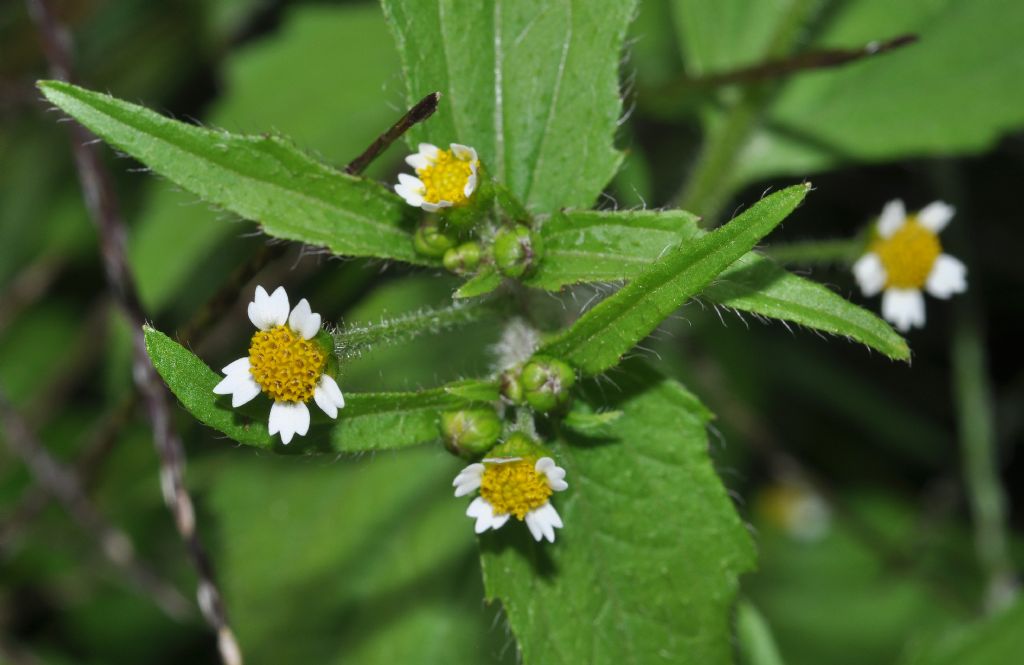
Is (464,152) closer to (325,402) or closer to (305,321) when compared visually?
(305,321)

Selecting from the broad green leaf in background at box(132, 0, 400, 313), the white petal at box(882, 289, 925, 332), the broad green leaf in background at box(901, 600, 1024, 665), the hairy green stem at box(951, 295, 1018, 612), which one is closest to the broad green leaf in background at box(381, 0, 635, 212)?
the white petal at box(882, 289, 925, 332)

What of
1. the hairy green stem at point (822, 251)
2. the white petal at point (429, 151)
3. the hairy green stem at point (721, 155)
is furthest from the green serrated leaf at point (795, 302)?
the hairy green stem at point (721, 155)

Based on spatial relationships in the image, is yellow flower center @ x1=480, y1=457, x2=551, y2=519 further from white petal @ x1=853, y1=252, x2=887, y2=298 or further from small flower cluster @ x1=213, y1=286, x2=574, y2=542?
white petal @ x1=853, y1=252, x2=887, y2=298

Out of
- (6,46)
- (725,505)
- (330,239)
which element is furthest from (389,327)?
(6,46)

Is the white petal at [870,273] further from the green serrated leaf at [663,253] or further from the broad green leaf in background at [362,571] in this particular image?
the broad green leaf in background at [362,571]

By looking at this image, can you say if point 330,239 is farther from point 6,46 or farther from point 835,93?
point 6,46
